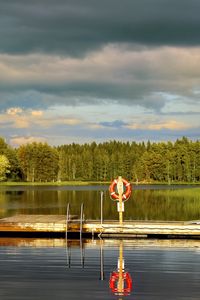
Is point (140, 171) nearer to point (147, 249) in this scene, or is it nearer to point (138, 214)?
point (138, 214)

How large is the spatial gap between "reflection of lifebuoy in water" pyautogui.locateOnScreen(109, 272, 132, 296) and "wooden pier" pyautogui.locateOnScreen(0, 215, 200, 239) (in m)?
8.87

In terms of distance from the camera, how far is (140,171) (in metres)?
169

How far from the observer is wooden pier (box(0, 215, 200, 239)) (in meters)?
29.0

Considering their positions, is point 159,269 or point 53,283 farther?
point 159,269

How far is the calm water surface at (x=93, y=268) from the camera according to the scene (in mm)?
16891

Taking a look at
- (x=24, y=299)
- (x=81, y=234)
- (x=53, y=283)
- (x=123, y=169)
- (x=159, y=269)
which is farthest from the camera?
(x=123, y=169)

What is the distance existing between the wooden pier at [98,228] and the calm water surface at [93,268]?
2.16 feet

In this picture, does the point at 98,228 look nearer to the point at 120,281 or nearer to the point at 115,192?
the point at 115,192

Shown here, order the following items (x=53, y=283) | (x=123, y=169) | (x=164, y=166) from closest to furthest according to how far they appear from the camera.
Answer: (x=53, y=283)
(x=164, y=166)
(x=123, y=169)

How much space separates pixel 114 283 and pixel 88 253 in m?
6.96

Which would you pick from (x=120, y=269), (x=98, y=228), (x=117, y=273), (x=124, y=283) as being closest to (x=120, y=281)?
(x=124, y=283)

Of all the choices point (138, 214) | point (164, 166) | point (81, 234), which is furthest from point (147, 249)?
point (164, 166)

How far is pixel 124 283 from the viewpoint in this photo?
720 inches

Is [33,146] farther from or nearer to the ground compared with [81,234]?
farther from the ground
